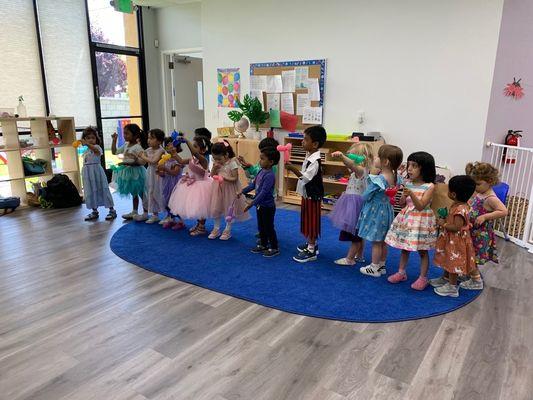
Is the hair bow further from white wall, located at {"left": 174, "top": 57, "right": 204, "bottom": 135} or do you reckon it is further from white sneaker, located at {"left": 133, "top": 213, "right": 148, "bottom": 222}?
white wall, located at {"left": 174, "top": 57, "right": 204, "bottom": 135}

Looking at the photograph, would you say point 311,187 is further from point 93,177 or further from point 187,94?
point 187,94

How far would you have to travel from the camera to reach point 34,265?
359 cm

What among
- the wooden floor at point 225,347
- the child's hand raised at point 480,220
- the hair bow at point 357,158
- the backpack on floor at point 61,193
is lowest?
the wooden floor at point 225,347

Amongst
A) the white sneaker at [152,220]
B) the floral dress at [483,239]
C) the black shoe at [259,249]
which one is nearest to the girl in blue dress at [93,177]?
the white sneaker at [152,220]

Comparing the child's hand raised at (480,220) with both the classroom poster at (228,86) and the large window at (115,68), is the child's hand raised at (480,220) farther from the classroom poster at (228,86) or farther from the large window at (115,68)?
the large window at (115,68)

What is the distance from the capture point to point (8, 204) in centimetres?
523

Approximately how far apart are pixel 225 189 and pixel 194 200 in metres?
0.33

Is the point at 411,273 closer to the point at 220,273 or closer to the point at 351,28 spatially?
the point at 220,273

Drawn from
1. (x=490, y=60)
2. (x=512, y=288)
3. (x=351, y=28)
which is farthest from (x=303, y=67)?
(x=512, y=288)

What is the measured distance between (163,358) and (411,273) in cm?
215

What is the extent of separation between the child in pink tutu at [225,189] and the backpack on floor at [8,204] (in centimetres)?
292

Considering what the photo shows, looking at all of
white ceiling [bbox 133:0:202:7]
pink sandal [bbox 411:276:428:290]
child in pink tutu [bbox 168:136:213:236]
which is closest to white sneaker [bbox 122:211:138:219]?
child in pink tutu [bbox 168:136:213:236]

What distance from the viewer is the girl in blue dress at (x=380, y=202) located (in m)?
3.02

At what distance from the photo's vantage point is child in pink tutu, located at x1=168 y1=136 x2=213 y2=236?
4.11 metres
